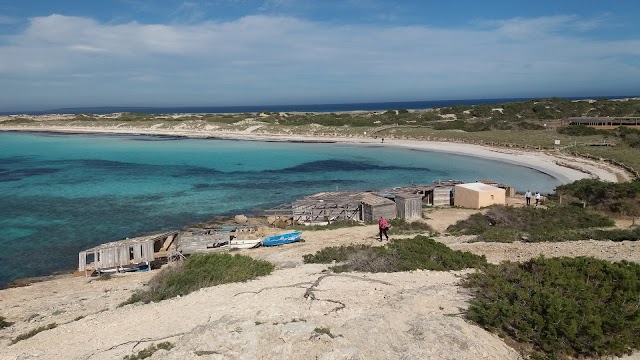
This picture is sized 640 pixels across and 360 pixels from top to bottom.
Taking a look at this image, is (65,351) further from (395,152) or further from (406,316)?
(395,152)

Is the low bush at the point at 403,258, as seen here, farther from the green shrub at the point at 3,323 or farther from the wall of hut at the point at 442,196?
the wall of hut at the point at 442,196

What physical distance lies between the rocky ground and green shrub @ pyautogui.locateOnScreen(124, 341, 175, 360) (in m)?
0.17

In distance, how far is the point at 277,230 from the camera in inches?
966

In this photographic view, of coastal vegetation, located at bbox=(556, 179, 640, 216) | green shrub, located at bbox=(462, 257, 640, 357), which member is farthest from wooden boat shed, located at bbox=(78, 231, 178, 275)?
coastal vegetation, located at bbox=(556, 179, 640, 216)

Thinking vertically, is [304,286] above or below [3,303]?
above

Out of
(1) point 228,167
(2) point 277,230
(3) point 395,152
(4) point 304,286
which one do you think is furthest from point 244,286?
(3) point 395,152

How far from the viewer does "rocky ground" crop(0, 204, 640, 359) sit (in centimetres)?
880

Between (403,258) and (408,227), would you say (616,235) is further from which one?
(403,258)

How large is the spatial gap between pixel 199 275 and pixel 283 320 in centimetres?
496

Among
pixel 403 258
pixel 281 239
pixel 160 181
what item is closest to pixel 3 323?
pixel 281 239

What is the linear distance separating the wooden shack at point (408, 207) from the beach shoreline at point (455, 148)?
692 inches

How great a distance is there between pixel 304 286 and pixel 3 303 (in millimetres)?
10749

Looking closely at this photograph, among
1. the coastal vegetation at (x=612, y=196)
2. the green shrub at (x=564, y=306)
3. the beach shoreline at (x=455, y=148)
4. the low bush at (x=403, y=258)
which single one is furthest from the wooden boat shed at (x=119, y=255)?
the beach shoreline at (x=455, y=148)

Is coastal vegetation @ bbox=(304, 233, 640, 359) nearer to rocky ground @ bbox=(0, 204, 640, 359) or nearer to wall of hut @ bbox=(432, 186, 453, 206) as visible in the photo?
rocky ground @ bbox=(0, 204, 640, 359)
